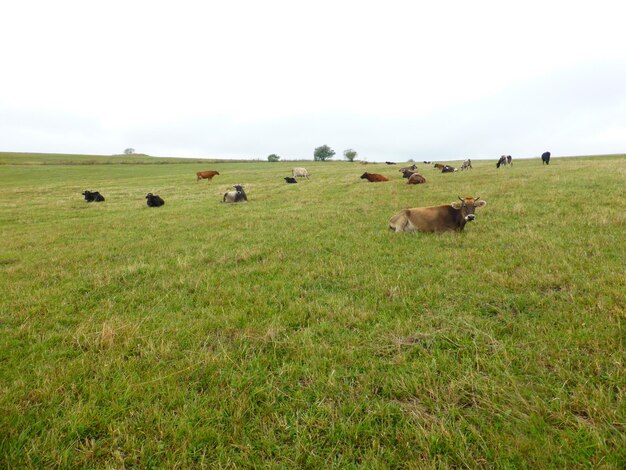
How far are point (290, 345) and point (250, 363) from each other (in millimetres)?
522

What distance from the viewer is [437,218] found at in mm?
8922

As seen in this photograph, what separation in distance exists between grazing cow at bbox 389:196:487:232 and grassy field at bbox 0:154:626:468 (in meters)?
1.22

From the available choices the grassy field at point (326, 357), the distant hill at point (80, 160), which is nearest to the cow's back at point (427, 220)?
the grassy field at point (326, 357)

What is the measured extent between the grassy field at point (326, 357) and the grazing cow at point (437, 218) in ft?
3.99

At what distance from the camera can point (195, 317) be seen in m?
4.61

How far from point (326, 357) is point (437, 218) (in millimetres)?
6593

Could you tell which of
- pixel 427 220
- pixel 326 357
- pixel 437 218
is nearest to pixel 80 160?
pixel 427 220

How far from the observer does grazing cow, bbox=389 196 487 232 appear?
346 inches

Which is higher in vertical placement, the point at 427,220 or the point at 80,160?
the point at 80,160

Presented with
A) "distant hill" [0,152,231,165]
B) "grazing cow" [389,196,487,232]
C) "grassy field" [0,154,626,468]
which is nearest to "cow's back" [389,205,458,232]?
"grazing cow" [389,196,487,232]

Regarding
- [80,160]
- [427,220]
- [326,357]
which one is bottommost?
[326,357]

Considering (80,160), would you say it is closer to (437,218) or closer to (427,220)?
(427,220)

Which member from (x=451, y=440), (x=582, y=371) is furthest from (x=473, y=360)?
(x=451, y=440)

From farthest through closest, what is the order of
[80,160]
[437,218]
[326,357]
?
[80,160] < [437,218] < [326,357]
